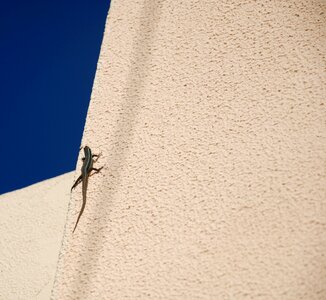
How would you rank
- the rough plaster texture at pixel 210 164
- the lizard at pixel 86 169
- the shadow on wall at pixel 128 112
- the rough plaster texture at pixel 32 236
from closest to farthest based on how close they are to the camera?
the rough plaster texture at pixel 210 164
the shadow on wall at pixel 128 112
the lizard at pixel 86 169
the rough plaster texture at pixel 32 236

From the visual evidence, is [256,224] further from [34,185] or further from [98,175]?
[34,185]

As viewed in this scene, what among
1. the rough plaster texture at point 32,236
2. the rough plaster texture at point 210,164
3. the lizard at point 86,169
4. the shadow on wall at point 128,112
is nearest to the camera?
the rough plaster texture at point 210,164

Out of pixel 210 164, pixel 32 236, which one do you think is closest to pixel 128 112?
pixel 210 164

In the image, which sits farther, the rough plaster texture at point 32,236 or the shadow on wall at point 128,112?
the rough plaster texture at point 32,236

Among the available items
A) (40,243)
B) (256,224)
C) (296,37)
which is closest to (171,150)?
(256,224)

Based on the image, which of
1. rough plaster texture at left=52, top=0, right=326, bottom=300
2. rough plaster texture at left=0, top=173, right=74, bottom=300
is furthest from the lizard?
rough plaster texture at left=0, top=173, right=74, bottom=300

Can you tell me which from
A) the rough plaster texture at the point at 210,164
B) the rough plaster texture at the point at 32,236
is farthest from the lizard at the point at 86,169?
the rough plaster texture at the point at 32,236

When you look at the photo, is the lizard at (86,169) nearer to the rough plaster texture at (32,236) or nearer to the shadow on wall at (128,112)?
the shadow on wall at (128,112)
